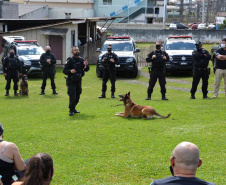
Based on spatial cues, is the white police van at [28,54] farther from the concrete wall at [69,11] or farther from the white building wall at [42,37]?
the concrete wall at [69,11]

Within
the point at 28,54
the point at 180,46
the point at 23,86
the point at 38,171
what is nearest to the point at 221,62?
the point at 23,86

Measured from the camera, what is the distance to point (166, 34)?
46.0 m

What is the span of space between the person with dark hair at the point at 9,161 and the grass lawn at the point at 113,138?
142 centimetres

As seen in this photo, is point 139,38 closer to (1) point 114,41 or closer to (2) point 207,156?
(1) point 114,41

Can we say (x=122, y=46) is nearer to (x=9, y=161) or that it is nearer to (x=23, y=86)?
(x=23, y=86)

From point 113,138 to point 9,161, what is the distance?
12.8 ft

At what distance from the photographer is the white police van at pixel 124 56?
2200cm

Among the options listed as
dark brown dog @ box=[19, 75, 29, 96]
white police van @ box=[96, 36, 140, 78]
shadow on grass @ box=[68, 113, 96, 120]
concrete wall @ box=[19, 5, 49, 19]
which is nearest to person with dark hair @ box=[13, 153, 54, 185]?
shadow on grass @ box=[68, 113, 96, 120]

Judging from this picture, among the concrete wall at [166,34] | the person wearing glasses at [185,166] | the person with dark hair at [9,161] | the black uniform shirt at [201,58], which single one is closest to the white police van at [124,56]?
the black uniform shirt at [201,58]

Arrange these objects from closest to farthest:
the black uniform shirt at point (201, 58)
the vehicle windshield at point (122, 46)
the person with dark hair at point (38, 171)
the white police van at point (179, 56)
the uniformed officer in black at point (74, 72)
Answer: the person with dark hair at point (38, 171) < the uniformed officer in black at point (74, 72) < the black uniform shirt at point (201, 58) < the white police van at point (179, 56) < the vehicle windshield at point (122, 46)

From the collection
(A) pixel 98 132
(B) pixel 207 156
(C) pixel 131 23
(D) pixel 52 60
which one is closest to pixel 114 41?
(D) pixel 52 60

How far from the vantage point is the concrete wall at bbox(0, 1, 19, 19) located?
34131mm

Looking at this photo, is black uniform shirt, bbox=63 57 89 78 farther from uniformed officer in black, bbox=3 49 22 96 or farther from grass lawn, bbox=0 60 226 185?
uniformed officer in black, bbox=3 49 22 96

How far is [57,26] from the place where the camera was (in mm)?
27438
